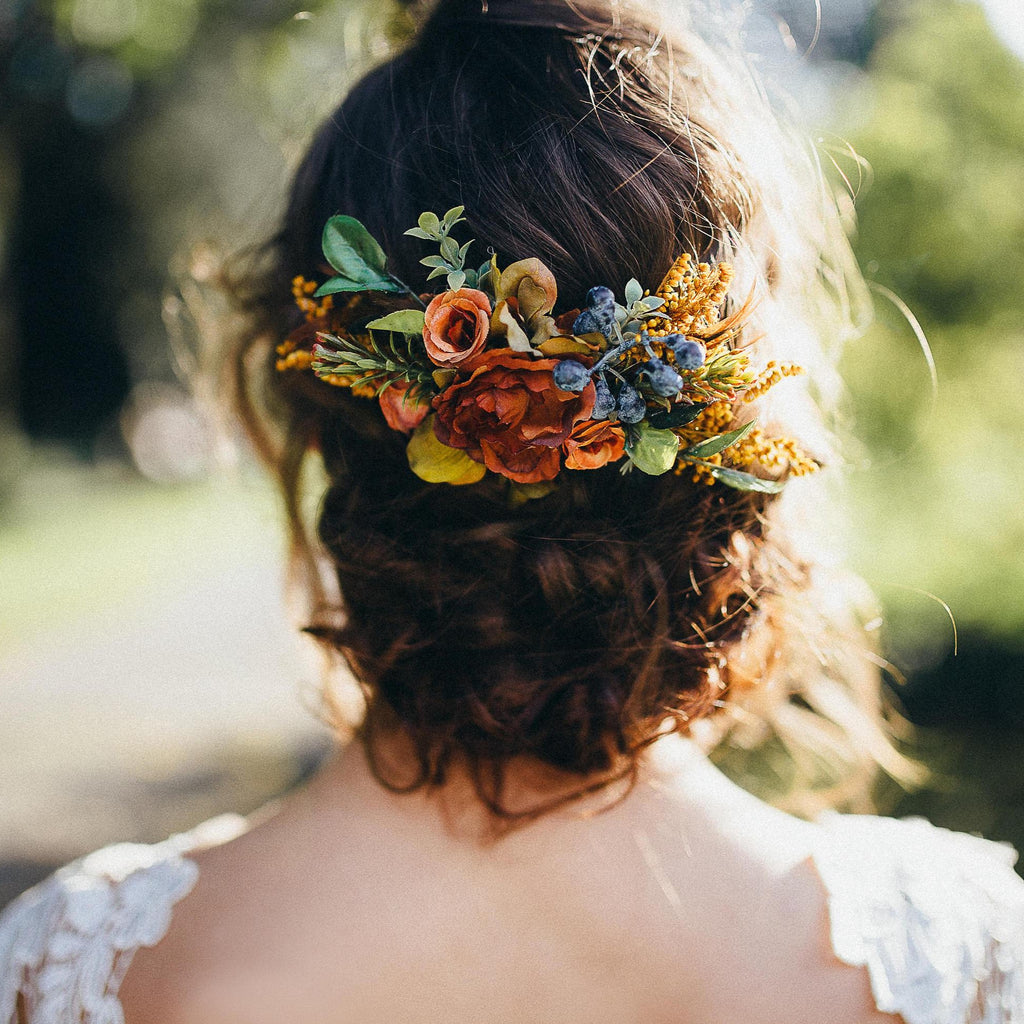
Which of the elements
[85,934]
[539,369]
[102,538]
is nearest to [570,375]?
[539,369]

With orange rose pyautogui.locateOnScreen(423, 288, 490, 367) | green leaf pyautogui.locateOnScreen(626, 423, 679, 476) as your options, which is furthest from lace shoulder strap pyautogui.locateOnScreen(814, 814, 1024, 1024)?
orange rose pyautogui.locateOnScreen(423, 288, 490, 367)

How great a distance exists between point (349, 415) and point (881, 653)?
3.56 m

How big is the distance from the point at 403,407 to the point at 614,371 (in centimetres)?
27

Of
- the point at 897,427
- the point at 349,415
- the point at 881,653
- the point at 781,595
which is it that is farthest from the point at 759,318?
the point at 897,427

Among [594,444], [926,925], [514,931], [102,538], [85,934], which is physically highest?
[594,444]

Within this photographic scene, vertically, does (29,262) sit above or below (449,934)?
below

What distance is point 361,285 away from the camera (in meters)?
1.04

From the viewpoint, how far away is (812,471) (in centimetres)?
107

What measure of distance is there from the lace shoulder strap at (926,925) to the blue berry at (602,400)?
74 cm

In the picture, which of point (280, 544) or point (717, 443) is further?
point (280, 544)

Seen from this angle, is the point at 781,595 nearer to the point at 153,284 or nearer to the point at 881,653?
the point at 881,653

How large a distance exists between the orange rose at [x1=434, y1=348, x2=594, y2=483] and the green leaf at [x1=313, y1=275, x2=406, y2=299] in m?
0.16

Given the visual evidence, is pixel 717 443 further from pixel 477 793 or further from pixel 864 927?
pixel 864 927

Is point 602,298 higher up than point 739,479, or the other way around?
point 602,298
